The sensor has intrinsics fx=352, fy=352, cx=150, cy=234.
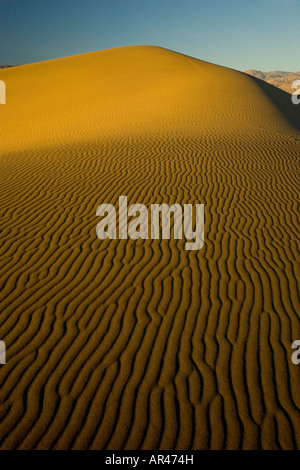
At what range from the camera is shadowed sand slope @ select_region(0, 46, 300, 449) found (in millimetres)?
3625

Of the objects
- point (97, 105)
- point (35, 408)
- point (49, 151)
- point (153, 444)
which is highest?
point (97, 105)

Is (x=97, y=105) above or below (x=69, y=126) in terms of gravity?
above

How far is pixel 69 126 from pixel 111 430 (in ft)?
66.3

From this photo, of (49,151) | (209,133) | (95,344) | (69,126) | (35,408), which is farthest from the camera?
(69,126)

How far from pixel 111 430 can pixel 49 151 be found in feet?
40.7

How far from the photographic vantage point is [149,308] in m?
5.20

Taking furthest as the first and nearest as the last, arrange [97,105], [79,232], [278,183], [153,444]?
[97,105] → [278,183] → [79,232] → [153,444]

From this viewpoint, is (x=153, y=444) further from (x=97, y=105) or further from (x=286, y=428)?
(x=97, y=105)

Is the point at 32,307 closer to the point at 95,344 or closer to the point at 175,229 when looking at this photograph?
the point at 95,344

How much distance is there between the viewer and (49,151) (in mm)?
14133

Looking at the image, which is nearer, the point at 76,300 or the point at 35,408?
the point at 35,408

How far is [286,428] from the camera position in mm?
3582

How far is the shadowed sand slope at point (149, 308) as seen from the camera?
11.9 feet

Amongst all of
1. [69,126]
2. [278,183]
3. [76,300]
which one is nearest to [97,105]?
[69,126]
